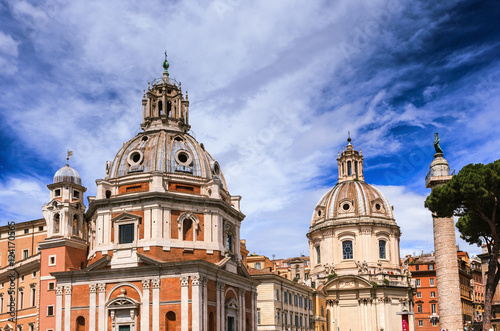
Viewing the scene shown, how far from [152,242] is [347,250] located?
41965mm

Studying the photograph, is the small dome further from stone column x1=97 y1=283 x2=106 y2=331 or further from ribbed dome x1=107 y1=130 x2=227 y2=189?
stone column x1=97 y1=283 x2=106 y2=331

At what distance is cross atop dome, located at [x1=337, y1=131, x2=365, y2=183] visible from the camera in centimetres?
9112

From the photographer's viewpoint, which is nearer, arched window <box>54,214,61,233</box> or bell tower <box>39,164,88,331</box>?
bell tower <box>39,164,88,331</box>

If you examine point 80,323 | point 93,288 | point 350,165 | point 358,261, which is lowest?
point 80,323

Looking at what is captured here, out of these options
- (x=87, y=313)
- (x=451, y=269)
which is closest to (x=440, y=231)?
(x=451, y=269)

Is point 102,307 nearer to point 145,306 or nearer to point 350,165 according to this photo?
point 145,306

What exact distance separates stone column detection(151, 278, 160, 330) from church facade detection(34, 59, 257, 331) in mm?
71

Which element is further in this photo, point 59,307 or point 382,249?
point 382,249

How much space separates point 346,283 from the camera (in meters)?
80.3

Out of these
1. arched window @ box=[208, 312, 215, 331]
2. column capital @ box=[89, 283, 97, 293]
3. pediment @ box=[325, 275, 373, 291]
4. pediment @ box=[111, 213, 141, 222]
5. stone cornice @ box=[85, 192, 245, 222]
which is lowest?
arched window @ box=[208, 312, 215, 331]

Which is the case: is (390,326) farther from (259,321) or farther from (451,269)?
(451,269)

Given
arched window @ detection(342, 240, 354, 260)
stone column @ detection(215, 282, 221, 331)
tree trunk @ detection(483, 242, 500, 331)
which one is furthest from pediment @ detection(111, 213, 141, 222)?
arched window @ detection(342, 240, 354, 260)

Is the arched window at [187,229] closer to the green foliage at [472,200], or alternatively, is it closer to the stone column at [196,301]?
the stone column at [196,301]

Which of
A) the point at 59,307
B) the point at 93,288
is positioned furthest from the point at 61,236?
the point at 93,288
